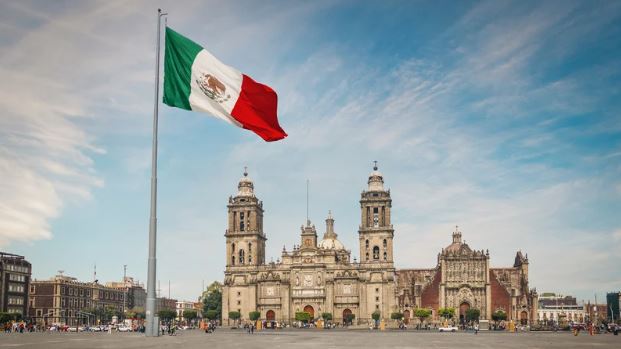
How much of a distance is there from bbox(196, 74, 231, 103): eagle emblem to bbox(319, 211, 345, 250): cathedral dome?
11538cm

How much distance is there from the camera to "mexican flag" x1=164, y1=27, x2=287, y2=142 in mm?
20328

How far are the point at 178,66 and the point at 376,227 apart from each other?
321 ft

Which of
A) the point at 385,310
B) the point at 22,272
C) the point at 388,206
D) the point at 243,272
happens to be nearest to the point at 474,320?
the point at 385,310

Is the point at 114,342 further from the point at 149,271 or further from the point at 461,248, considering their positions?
the point at 461,248

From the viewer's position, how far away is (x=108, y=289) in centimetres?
15588

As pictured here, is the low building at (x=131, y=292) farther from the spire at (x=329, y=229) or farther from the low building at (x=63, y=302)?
the spire at (x=329, y=229)

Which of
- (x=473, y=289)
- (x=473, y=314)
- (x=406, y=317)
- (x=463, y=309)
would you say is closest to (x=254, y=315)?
(x=406, y=317)

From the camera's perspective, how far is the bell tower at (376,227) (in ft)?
378

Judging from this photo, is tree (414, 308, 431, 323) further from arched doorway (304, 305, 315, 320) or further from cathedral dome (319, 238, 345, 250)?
cathedral dome (319, 238, 345, 250)

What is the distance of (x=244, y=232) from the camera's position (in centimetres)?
12081

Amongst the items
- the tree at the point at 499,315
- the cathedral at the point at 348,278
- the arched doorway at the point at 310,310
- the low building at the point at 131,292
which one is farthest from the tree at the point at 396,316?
the low building at the point at 131,292

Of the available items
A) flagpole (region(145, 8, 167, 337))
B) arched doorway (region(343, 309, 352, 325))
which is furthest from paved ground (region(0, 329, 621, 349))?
arched doorway (region(343, 309, 352, 325))

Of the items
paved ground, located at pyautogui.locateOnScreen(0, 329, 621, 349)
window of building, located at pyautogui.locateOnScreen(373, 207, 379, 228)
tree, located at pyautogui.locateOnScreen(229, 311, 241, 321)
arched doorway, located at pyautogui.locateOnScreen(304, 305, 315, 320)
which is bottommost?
tree, located at pyautogui.locateOnScreen(229, 311, 241, 321)

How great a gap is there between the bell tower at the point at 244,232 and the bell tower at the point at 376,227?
1870cm
